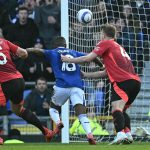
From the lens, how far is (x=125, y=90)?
11383 mm

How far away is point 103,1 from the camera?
45.8 feet

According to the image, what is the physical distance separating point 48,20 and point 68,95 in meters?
4.66

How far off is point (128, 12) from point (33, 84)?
2595 mm

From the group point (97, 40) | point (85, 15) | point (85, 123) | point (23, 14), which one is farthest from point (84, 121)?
point (23, 14)

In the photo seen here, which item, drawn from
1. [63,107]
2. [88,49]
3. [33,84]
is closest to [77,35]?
[88,49]

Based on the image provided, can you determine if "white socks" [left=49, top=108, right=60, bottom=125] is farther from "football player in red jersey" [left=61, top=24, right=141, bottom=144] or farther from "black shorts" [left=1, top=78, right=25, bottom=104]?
"football player in red jersey" [left=61, top=24, right=141, bottom=144]

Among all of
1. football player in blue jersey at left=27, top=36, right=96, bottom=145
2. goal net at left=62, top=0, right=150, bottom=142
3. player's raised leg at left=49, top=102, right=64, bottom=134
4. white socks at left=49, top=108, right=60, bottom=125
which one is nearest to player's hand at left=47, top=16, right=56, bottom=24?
goal net at left=62, top=0, right=150, bottom=142

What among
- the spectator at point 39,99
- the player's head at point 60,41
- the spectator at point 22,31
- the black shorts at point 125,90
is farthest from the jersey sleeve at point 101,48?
the spectator at point 22,31

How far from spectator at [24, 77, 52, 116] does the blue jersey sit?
9.28 feet

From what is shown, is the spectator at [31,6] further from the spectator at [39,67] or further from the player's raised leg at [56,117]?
the player's raised leg at [56,117]

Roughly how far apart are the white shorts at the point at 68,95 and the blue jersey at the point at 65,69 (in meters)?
0.07

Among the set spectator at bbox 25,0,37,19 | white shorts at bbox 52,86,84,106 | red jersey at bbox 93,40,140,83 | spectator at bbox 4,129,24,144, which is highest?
A: spectator at bbox 25,0,37,19

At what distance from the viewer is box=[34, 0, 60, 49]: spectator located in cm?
1652

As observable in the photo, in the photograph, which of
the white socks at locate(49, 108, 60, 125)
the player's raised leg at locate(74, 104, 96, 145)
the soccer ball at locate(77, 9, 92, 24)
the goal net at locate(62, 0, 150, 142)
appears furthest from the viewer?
the goal net at locate(62, 0, 150, 142)
